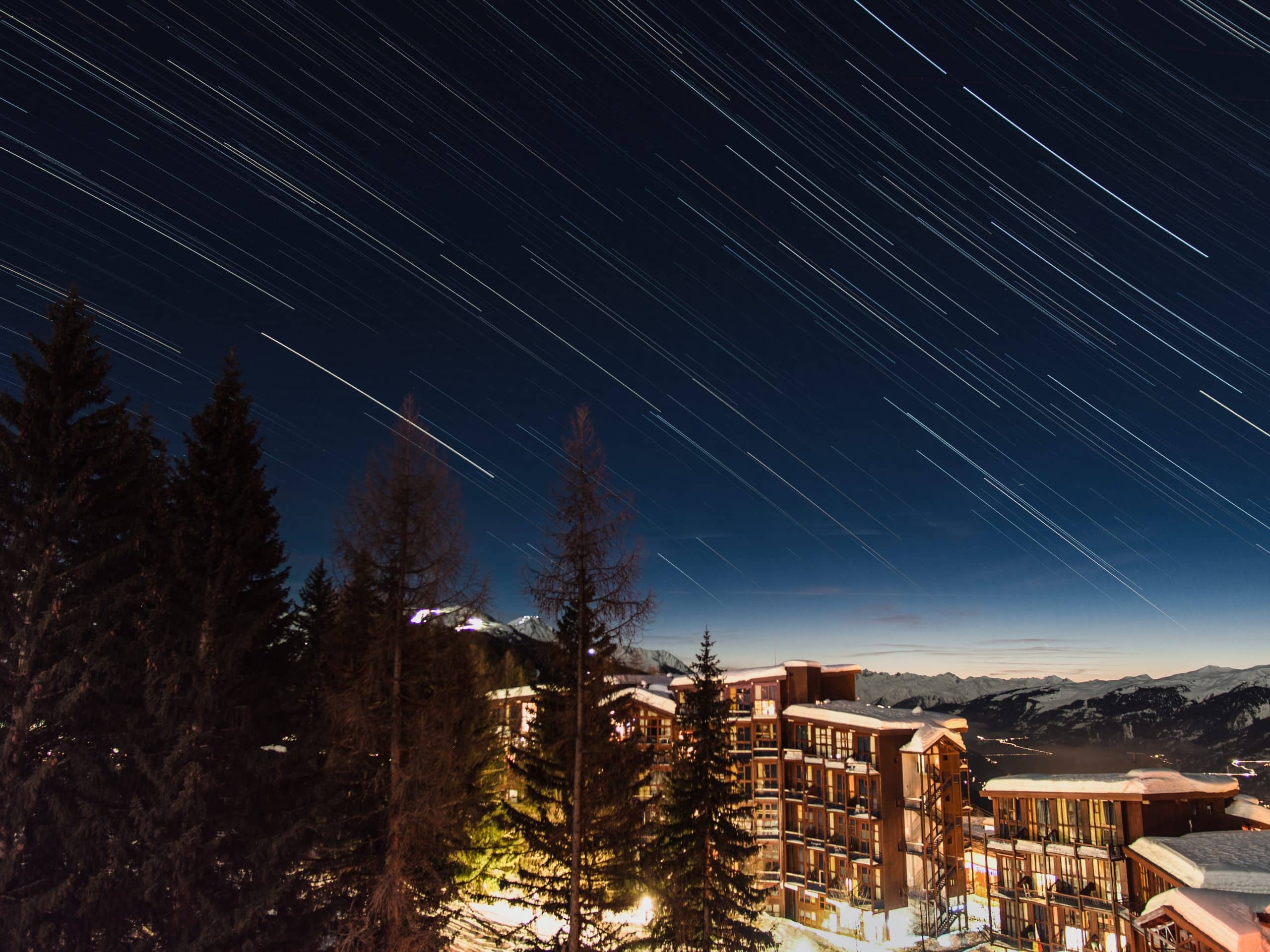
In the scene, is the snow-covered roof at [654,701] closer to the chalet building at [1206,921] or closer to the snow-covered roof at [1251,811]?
the snow-covered roof at [1251,811]

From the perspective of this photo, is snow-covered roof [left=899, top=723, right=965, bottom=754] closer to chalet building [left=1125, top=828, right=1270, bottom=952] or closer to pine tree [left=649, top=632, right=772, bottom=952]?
chalet building [left=1125, top=828, right=1270, bottom=952]

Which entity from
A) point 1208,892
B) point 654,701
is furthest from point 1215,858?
point 654,701

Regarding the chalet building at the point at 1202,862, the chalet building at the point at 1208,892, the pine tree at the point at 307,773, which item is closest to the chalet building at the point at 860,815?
the chalet building at the point at 1202,862

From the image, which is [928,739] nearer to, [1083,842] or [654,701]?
[1083,842]

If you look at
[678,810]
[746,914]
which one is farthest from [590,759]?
[746,914]

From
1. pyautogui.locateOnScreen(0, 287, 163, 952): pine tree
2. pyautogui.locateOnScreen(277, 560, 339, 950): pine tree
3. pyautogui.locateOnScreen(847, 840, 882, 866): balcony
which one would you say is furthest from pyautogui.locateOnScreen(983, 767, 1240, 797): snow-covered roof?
pyautogui.locateOnScreen(0, 287, 163, 952): pine tree

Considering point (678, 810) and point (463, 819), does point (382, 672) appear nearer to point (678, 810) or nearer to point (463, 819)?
point (463, 819)
